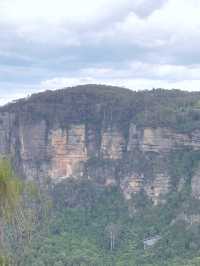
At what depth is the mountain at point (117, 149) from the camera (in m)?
44.7

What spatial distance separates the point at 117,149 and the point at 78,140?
3.70 m

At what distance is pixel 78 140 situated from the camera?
51.0m

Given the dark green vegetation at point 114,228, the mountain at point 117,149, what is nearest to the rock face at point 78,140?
the mountain at point 117,149

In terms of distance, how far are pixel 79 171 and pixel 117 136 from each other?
4759 mm

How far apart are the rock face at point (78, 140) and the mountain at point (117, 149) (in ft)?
0.26

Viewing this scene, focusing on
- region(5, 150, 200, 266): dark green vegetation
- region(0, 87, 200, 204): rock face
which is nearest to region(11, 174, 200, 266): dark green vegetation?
region(5, 150, 200, 266): dark green vegetation

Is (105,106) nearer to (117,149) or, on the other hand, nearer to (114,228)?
(117,149)

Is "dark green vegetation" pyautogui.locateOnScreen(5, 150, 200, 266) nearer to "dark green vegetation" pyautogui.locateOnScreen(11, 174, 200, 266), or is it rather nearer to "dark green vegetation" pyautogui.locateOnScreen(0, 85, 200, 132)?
"dark green vegetation" pyautogui.locateOnScreen(11, 174, 200, 266)

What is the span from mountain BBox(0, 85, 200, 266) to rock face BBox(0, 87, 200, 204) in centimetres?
8

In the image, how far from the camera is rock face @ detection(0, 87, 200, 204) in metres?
48.0

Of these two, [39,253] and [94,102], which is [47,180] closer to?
[94,102]

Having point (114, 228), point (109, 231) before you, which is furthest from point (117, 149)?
point (109, 231)

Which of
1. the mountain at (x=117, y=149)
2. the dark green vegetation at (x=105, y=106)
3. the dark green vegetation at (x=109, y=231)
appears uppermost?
the dark green vegetation at (x=105, y=106)

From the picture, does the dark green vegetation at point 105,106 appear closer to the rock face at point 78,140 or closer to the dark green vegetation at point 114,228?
the rock face at point 78,140
